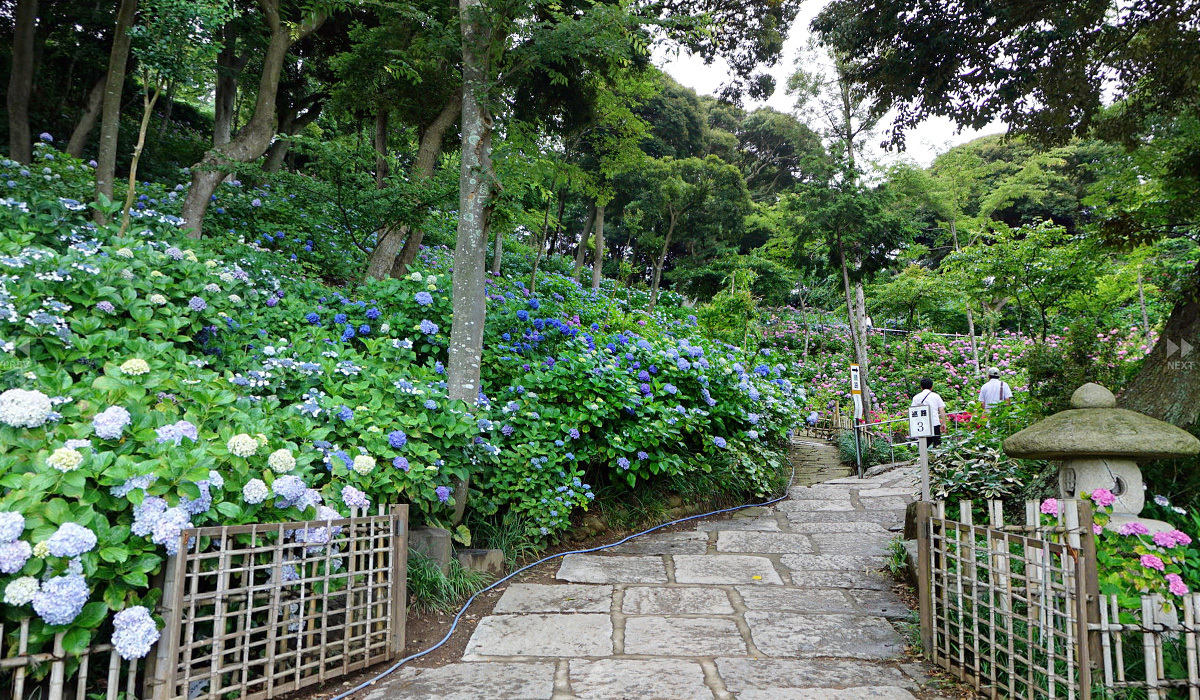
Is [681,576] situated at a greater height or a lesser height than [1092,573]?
lesser

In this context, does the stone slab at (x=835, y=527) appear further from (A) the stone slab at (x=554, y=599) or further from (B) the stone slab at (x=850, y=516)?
(A) the stone slab at (x=554, y=599)

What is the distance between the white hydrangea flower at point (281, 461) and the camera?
7.73 ft

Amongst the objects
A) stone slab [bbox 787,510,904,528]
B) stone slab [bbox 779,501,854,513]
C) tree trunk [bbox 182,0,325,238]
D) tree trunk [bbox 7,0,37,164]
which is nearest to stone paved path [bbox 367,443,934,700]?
stone slab [bbox 787,510,904,528]

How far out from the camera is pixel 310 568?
2553 millimetres

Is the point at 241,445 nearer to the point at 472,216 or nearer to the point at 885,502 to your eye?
the point at 472,216

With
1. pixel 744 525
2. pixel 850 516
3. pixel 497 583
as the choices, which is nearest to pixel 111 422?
pixel 497 583

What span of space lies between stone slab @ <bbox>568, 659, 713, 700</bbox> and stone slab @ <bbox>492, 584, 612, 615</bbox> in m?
0.65

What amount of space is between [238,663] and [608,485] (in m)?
3.17

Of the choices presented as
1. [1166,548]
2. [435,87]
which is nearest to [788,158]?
[435,87]

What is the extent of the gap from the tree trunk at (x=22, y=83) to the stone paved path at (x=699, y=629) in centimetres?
868

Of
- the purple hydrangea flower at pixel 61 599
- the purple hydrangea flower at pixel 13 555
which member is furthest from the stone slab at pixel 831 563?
the purple hydrangea flower at pixel 13 555

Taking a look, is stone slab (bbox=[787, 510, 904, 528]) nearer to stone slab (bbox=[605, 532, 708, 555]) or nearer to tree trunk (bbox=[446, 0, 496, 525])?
stone slab (bbox=[605, 532, 708, 555])

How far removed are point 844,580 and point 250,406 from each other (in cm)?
355

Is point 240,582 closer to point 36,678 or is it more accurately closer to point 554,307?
point 36,678
